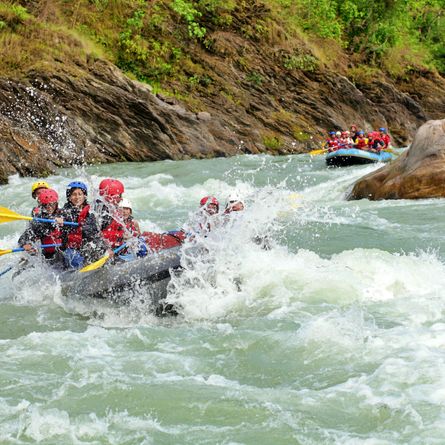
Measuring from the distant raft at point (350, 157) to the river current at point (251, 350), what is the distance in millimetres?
8115

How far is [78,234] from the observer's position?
23.2ft

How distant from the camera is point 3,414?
411cm

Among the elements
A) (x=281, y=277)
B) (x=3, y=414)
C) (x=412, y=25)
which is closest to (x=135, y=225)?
(x=281, y=277)

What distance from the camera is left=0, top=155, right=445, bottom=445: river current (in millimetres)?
4031

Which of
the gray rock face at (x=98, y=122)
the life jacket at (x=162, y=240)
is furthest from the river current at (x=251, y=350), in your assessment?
the gray rock face at (x=98, y=122)

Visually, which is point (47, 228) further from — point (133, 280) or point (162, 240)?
point (133, 280)

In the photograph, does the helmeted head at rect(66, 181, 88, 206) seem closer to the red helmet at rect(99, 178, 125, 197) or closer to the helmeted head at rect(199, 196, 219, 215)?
the red helmet at rect(99, 178, 125, 197)

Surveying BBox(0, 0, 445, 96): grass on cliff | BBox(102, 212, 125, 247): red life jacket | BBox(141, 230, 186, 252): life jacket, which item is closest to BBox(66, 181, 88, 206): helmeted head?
BBox(102, 212, 125, 247): red life jacket

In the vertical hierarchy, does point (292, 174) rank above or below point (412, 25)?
below

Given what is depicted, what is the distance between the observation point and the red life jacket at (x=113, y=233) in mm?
6895

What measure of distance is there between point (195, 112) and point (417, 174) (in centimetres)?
941

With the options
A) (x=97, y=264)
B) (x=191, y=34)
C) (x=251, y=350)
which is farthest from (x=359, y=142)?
(x=251, y=350)

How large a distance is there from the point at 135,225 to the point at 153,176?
7.95m

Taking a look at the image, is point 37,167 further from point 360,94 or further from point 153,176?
point 360,94
